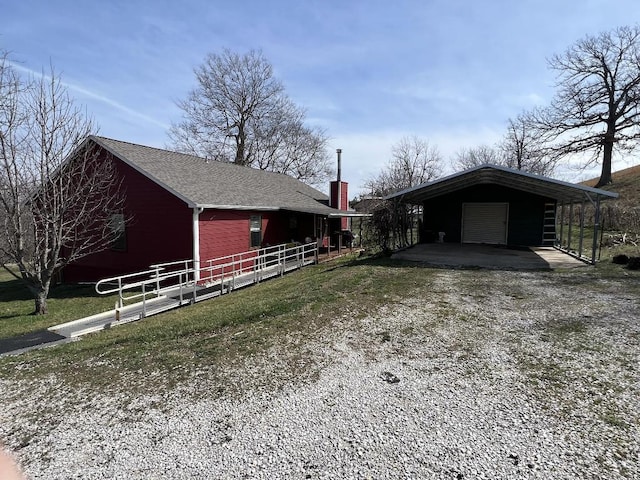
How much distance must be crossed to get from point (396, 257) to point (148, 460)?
10975 mm

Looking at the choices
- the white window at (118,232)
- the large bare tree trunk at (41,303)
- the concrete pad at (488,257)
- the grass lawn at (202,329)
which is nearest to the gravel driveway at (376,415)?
the grass lawn at (202,329)

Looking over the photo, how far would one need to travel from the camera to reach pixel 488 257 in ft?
41.8

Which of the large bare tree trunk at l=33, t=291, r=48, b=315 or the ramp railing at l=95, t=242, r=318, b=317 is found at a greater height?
the ramp railing at l=95, t=242, r=318, b=317

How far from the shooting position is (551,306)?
6648 mm

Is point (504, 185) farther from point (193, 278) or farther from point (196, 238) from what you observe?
point (193, 278)

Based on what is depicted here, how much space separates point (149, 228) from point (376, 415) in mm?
11406

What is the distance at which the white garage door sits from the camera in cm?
1625

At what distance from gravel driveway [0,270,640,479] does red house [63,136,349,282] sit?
778 centimetres

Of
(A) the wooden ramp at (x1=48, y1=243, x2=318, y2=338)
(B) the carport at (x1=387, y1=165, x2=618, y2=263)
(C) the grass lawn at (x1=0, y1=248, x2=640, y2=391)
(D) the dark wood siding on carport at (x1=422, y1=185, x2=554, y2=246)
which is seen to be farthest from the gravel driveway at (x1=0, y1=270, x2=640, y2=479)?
(D) the dark wood siding on carport at (x1=422, y1=185, x2=554, y2=246)

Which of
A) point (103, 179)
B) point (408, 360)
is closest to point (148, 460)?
point (408, 360)

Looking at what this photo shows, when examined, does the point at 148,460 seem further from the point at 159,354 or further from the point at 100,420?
the point at 159,354

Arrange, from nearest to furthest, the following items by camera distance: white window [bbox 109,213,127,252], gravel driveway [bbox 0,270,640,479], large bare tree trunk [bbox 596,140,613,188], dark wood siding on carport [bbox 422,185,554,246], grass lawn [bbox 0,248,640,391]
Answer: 1. gravel driveway [bbox 0,270,640,479]
2. grass lawn [bbox 0,248,640,391]
3. white window [bbox 109,213,127,252]
4. dark wood siding on carport [bbox 422,185,554,246]
5. large bare tree trunk [bbox 596,140,613,188]

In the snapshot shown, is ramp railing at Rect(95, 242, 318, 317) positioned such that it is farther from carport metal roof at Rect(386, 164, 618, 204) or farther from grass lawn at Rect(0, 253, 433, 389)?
carport metal roof at Rect(386, 164, 618, 204)

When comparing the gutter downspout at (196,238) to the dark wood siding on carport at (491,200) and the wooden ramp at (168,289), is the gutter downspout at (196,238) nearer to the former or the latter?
the wooden ramp at (168,289)
